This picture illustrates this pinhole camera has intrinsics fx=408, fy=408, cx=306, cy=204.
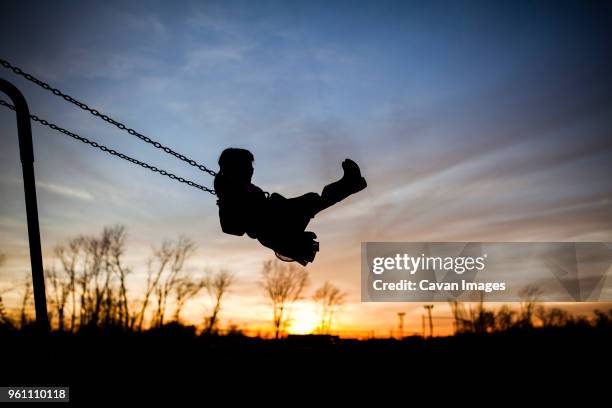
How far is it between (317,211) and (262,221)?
597 mm

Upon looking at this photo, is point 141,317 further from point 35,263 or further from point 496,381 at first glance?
point 35,263

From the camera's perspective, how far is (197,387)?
50.3 feet

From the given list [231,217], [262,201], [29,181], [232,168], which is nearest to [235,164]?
Result: [232,168]

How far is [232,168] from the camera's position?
165 inches

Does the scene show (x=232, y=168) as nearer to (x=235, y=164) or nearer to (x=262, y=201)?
(x=235, y=164)

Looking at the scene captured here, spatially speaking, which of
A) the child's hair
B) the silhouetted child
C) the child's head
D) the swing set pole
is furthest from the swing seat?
the swing set pole

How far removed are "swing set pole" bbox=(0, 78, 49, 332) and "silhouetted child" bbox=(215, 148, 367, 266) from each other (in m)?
1.70

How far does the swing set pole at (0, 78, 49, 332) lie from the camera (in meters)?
3.78

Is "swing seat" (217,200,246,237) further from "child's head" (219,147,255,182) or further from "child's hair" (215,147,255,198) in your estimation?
"child's head" (219,147,255,182)

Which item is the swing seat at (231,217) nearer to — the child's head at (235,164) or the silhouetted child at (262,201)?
the silhouetted child at (262,201)

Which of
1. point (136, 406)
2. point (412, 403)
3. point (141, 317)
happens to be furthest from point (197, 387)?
point (141, 317)

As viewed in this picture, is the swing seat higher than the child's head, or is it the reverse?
the child's head

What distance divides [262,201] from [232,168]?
18.0 inches

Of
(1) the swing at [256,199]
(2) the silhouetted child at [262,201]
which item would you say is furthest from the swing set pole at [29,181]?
(2) the silhouetted child at [262,201]
